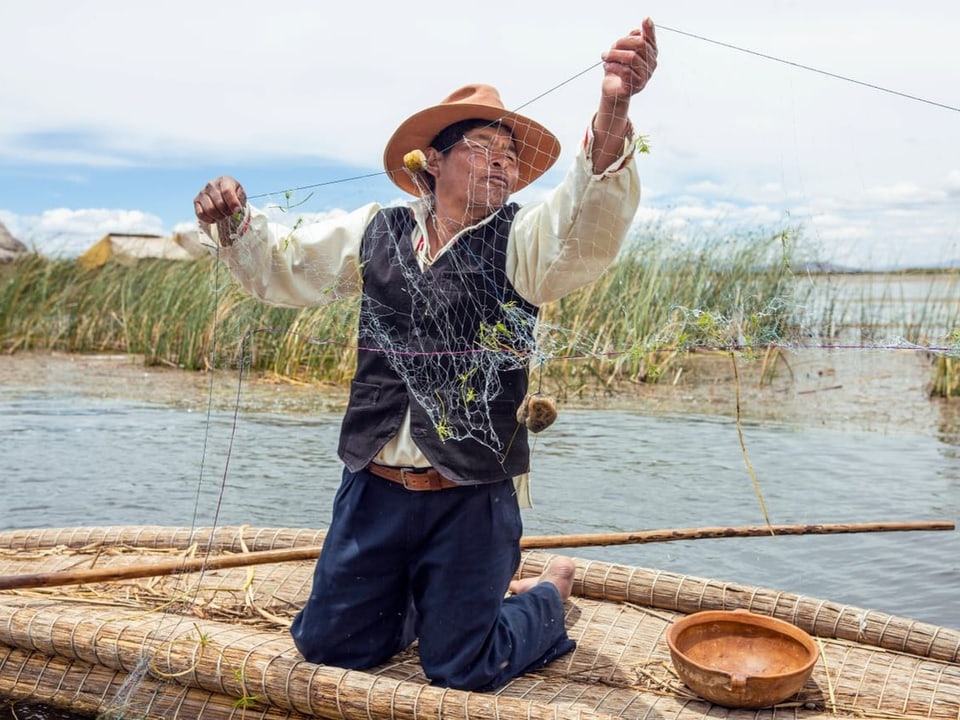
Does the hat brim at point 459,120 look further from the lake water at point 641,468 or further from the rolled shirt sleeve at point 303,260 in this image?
the lake water at point 641,468

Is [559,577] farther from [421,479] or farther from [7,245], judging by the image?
[7,245]

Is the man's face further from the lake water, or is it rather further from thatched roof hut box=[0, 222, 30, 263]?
thatched roof hut box=[0, 222, 30, 263]

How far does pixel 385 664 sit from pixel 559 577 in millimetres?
721

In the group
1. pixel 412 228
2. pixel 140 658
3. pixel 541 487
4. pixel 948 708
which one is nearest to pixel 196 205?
pixel 412 228

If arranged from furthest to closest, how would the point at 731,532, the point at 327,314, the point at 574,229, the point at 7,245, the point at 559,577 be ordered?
the point at 7,245 → the point at 327,314 → the point at 559,577 → the point at 731,532 → the point at 574,229

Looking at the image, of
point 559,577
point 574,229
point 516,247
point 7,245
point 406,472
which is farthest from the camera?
point 7,245

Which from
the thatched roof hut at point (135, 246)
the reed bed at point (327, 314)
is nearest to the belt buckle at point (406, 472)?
the reed bed at point (327, 314)

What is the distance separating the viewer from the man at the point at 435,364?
255 cm

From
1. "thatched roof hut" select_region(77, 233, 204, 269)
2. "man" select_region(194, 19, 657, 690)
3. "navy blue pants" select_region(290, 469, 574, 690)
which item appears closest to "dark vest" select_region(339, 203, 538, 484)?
"man" select_region(194, 19, 657, 690)

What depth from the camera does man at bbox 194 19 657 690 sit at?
255cm

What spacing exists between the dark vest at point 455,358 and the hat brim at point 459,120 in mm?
227

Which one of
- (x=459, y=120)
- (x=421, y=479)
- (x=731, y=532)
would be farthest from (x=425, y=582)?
(x=459, y=120)

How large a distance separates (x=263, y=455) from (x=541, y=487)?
192 centimetres

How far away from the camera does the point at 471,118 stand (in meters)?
2.67
